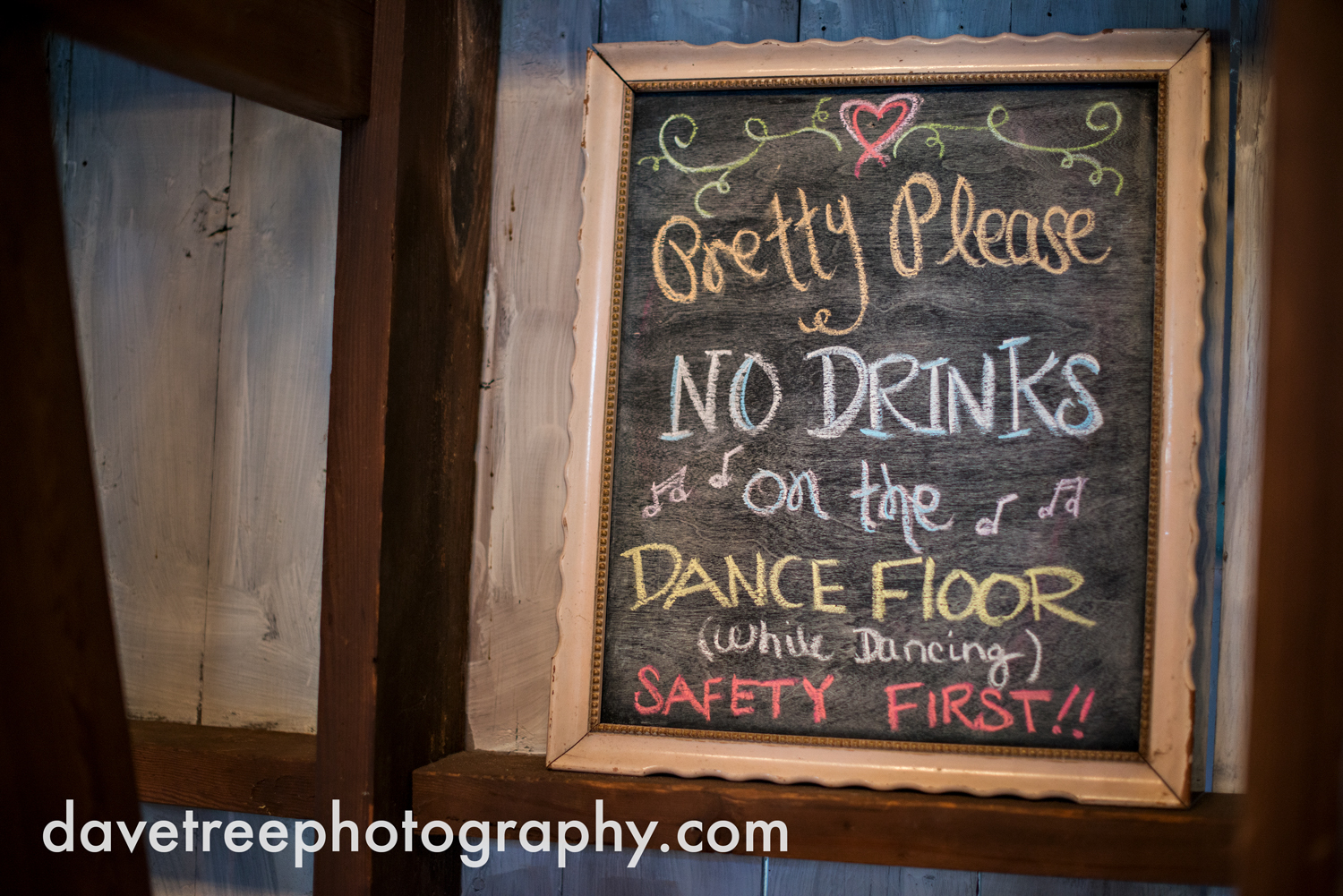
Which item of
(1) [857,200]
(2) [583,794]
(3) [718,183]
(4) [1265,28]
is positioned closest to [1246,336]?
(4) [1265,28]

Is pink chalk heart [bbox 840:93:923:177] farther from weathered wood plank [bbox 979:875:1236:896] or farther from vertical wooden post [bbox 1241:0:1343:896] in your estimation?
weathered wood plank [bbox 979:875:1236:896]

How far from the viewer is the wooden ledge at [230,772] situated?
93cm

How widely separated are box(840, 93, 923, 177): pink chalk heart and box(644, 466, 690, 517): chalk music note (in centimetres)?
39

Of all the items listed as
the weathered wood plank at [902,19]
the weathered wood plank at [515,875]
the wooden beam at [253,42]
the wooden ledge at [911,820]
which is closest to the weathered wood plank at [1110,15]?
the weathered wood plank at [902,19]

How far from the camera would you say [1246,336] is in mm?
929

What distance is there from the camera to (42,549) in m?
0.61

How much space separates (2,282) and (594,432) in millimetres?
528

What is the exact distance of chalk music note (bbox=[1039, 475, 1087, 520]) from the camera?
862 millimetres

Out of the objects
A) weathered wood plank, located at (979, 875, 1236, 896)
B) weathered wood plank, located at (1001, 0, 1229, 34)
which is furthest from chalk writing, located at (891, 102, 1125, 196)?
weathered wood plank, located at (979, 875, 1236, 896)

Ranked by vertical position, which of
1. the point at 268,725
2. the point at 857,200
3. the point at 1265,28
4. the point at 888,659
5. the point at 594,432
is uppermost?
the point at 1265,28

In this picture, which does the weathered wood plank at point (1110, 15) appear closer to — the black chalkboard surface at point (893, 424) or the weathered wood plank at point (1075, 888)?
the black chalkboard surface at point (893, 424)

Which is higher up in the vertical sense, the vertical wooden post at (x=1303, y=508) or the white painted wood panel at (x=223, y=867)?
the vertical wooden post at (x=1303, y=508)

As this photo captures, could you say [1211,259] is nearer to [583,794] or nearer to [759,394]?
[759,394]

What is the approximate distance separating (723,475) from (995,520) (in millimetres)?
293
